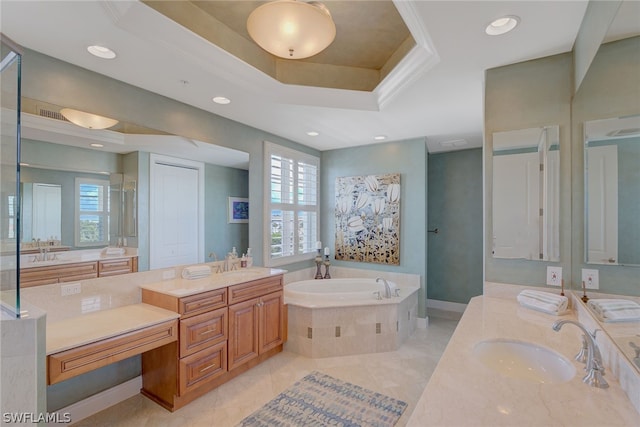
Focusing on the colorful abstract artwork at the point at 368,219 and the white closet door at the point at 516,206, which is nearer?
the white closet door at the point at 516,206

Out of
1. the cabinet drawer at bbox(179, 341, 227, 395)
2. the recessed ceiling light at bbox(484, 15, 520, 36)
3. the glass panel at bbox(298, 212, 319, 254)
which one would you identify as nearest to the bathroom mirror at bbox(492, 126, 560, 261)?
the recessed ceiling light at bbox(484, 15, 520, 36)

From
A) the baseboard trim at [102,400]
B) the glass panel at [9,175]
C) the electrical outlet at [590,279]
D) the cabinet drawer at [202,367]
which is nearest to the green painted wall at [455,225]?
the electrical outlet at [590,279]

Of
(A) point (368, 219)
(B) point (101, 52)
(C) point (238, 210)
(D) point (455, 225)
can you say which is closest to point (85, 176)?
(B) point (101, 52)

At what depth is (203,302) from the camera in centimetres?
249

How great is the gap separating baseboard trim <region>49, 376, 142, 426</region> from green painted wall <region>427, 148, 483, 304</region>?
4192mm

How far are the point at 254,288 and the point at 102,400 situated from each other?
55.5 inches

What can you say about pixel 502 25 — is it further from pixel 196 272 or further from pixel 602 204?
pixel 196 272

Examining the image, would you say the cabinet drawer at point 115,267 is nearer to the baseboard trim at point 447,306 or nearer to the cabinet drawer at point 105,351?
the cabinet drawer at point 105,351

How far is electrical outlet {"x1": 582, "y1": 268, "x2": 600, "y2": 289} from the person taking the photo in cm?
168

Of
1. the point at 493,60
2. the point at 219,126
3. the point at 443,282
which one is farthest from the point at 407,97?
the point at 443,282

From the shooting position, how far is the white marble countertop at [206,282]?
2.44 meters

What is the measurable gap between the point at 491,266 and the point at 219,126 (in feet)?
9.33

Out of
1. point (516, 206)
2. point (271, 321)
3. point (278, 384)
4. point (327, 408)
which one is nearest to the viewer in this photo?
point (516, 206)

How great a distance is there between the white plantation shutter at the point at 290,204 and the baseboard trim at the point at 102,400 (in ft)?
5.80
